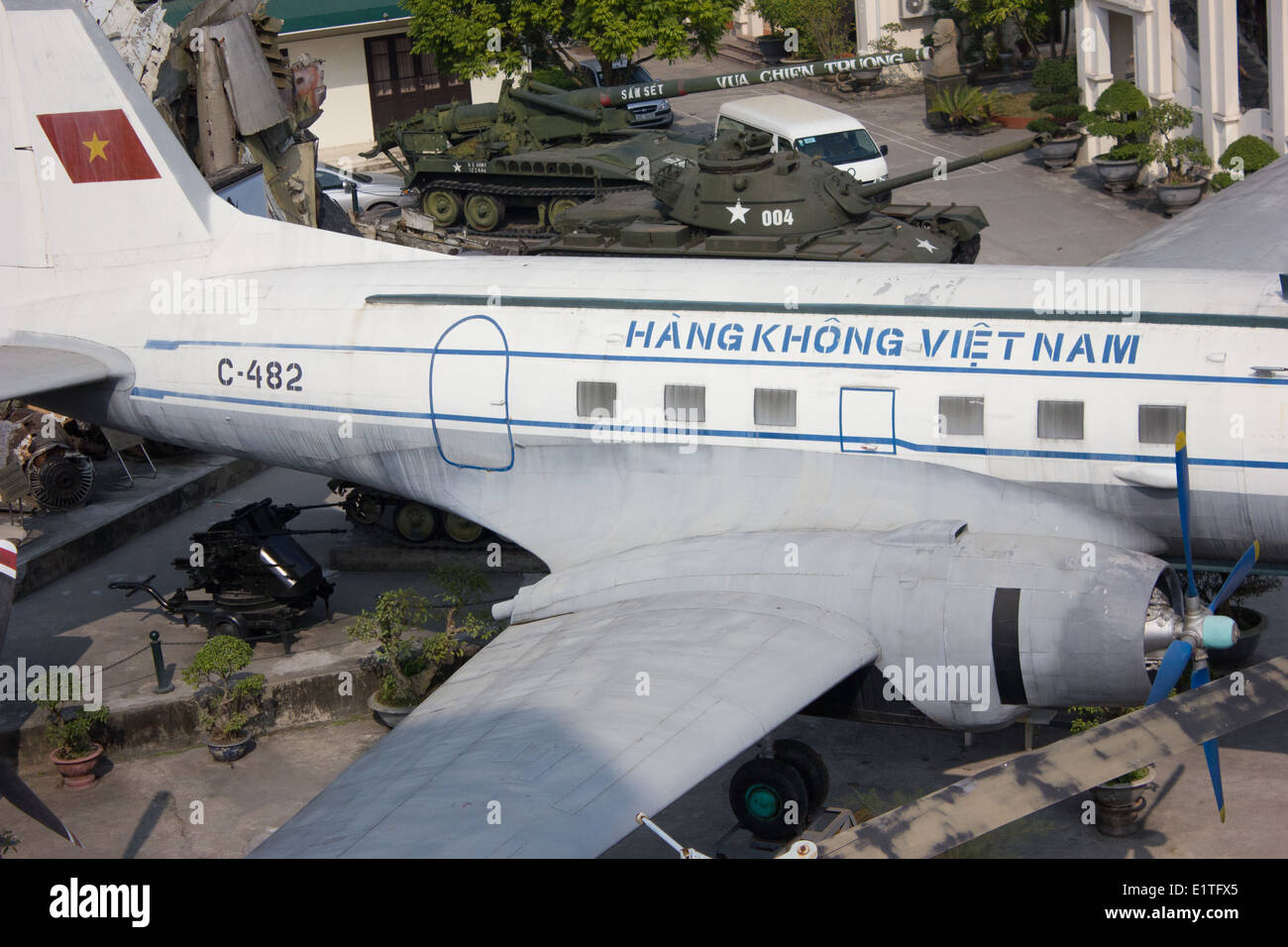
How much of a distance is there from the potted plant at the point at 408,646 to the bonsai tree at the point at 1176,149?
20.1 metres

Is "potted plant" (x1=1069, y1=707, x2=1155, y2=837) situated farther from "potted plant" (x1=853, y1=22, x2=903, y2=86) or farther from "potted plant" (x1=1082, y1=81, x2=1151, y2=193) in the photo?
"potted plant" (x1=853, y1=22, x2=903, y2=86)

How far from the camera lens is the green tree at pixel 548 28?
36500mm

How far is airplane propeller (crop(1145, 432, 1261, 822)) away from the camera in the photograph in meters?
10.9

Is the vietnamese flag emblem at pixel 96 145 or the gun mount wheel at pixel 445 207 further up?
the vietnamese flag emblem at pixel 96 145

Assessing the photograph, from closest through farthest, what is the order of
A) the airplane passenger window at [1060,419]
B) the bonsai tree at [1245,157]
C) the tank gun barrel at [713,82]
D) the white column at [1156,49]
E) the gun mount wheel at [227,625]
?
the airplane passenger window at [1060,419], the gun mount wheel at [227,625], the bonsai tree at [1245,157], the white column at [1156,49], the tank gun barrel at [713,82]

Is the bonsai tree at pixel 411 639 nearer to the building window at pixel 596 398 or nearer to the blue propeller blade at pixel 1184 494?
the building window at pixel 596 398

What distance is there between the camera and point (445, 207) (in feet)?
107

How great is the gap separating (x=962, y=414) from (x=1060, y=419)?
33.7 inches

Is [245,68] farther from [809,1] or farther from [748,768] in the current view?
[809,1]

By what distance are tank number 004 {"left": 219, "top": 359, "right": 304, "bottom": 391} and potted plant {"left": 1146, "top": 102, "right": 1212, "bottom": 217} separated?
2008 centimetres

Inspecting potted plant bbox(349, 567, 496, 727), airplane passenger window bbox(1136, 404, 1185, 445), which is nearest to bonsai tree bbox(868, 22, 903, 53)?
potted plant bbox(349, 567, 496, 727)

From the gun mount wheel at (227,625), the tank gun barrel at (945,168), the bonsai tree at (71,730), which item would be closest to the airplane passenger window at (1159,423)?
the tank gun barrel at (945,168)

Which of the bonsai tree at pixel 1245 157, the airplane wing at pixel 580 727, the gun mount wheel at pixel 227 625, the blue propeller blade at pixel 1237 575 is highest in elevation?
the bonsai tree at pixel 1245 157

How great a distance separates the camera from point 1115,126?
3059 centimetres
